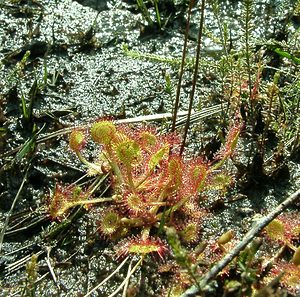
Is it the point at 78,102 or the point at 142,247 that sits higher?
the point at 78,102

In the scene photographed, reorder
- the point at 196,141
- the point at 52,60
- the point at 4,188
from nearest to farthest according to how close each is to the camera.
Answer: the point at 4,188 < the point at 196,141 < the point at 52,60

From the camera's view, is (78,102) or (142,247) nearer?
(142,247)

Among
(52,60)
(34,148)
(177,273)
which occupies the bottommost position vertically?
(177,273)

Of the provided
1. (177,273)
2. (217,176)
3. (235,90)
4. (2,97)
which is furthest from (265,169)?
(2,97)

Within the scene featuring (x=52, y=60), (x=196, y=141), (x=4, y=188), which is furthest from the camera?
(x=52, y=60)

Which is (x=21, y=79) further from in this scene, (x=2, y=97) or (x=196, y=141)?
(x=196, y=141)

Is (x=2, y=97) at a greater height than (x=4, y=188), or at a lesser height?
greater

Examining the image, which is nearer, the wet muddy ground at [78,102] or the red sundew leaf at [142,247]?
the red sundew leaf at [142,247]

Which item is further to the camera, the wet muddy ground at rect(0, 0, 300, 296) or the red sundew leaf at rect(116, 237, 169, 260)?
the wet muddy ground at rect(0, 0, 300, 296)
